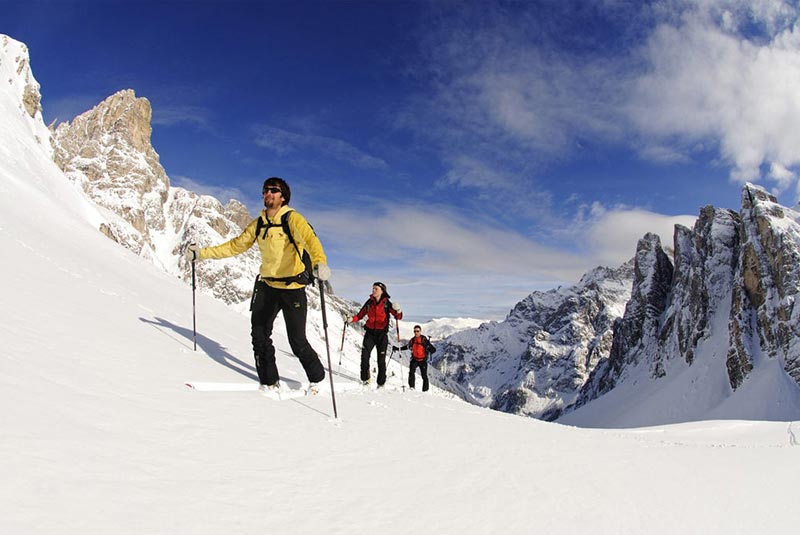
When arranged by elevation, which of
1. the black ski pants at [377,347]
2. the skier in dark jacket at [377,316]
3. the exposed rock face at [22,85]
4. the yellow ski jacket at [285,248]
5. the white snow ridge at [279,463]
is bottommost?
the white snow ridge at [279,463]

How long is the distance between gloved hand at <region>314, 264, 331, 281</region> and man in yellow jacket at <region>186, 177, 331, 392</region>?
0.05 m

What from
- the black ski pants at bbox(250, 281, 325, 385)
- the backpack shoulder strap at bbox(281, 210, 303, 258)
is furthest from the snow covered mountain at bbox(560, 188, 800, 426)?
the backpack shoulder strap at bbox(281, 210, 303, 258)

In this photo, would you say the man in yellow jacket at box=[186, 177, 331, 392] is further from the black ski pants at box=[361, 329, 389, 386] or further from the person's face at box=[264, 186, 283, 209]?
the black ski pants at box=[361, 329, 389, 386]

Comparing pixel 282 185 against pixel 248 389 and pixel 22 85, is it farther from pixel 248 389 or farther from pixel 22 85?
pixel 22 85

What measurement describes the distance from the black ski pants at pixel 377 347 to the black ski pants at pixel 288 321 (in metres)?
3.48

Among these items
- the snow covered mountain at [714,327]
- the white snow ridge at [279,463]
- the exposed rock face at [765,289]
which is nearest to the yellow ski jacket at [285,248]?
the white snow ridge at [279,463]

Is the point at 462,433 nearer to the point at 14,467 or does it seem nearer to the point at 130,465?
the point at 130,465

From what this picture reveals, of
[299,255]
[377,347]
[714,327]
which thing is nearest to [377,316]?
[377,347]

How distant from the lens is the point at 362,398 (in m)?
7.51

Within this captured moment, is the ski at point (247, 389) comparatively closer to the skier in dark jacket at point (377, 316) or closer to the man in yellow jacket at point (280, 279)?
the man in yellow jacket at point (280, 279)

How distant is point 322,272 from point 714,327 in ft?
432

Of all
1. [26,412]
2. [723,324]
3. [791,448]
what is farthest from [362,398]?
[723,324]

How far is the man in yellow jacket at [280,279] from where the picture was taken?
6629mm

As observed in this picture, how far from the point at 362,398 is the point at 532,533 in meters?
4.74
